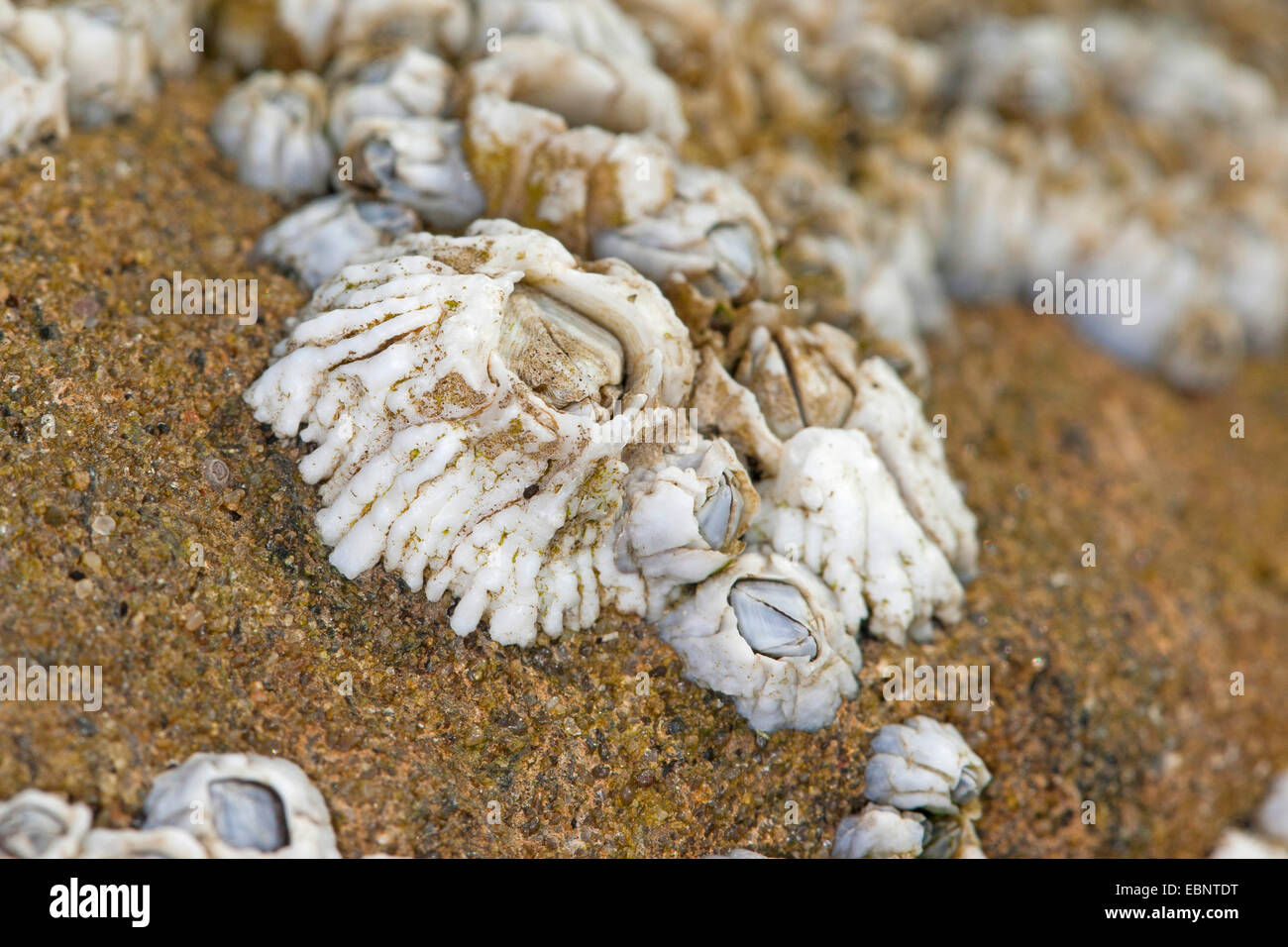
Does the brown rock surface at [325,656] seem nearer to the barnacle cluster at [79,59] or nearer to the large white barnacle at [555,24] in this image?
the barnacle cluster at [79,59]

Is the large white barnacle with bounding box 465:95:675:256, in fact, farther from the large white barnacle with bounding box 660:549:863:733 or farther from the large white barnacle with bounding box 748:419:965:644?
the large white barnacle with bounding box 660:549:863:733

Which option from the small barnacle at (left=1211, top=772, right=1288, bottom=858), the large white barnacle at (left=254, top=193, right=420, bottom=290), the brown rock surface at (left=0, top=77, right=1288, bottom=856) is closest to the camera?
the brown rock surface at (left=0, top=77, right=1288, bottom=856)

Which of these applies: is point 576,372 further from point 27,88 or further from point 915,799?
point 27,88

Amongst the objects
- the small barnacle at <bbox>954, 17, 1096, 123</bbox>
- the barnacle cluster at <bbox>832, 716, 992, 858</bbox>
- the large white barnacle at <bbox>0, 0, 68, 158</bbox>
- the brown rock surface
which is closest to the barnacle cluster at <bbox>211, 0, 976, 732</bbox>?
the brown rock surface

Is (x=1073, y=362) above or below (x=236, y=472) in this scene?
above

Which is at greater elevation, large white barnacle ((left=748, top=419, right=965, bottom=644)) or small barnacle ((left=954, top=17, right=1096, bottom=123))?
small barnacle ((left=954, top=17, right=1096, bottom=123))

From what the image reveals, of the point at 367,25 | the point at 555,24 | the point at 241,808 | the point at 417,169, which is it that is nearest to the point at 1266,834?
the point at 241,808
